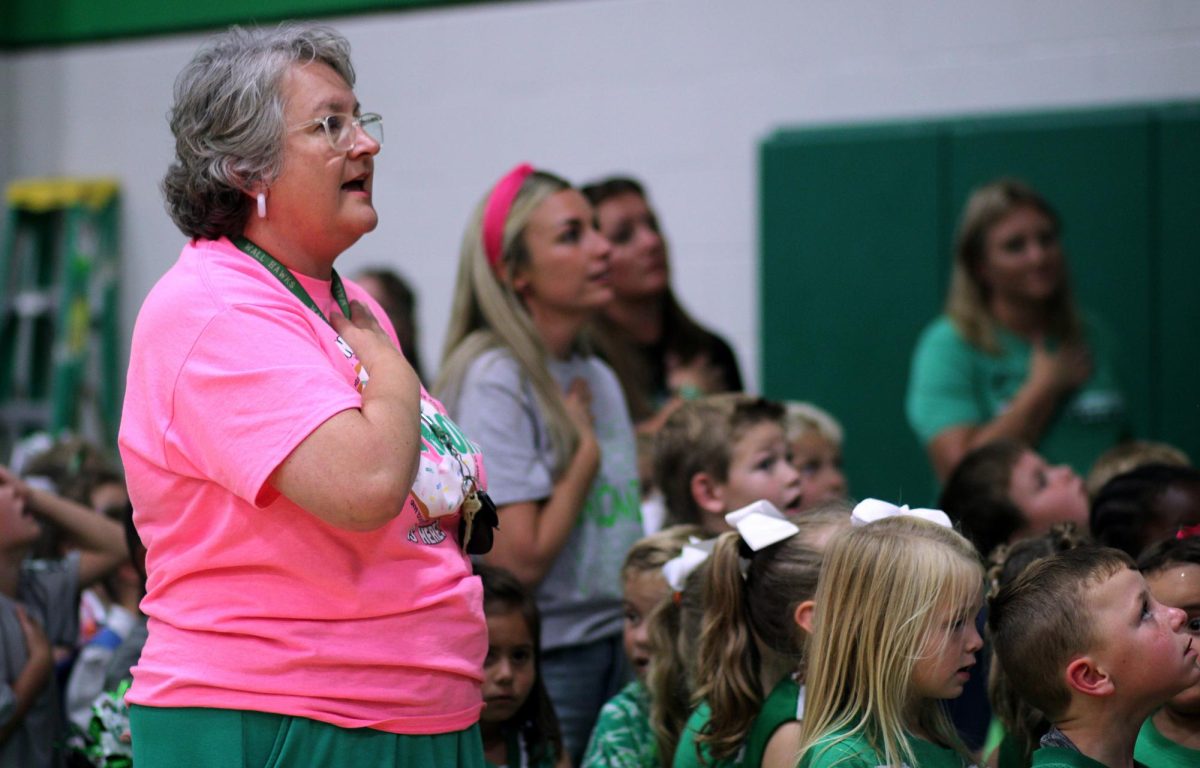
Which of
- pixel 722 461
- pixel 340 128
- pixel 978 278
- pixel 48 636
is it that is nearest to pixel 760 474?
pixel 722 461

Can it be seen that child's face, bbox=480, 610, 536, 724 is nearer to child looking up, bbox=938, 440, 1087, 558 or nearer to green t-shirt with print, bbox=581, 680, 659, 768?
green t-shirt with print, bbox=581, 680, 659, 768

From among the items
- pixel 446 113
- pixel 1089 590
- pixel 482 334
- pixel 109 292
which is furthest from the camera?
pixel 109 292

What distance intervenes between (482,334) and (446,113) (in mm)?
3340

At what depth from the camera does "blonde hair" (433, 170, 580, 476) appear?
9.09 feet

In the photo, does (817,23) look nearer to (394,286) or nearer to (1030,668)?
(394,286)

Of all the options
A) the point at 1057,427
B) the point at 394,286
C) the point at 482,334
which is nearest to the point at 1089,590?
the point at 482,334

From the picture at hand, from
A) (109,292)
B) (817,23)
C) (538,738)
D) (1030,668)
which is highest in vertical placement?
(817,23)

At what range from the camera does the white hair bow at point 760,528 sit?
7.43 ft

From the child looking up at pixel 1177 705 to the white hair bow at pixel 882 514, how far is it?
1.11 feet

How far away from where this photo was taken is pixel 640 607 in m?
2.80

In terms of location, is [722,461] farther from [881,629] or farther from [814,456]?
[881,629]

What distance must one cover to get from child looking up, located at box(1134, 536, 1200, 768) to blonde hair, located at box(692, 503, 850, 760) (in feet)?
1.69

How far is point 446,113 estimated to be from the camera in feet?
19.5

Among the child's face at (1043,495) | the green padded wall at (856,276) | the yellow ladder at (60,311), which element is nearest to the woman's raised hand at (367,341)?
the child's face at (1043,495)
